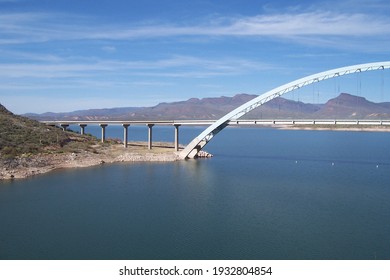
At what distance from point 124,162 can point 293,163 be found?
2207 cm

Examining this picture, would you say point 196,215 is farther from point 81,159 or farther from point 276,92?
point 276,92

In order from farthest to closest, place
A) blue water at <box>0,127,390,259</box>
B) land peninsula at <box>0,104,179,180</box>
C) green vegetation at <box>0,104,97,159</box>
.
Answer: green vegetation at <box>0,104,97,159</box>
land peninsula at <box>0,104,179,180</box>
blue water at <box>0,127,390,259</box>

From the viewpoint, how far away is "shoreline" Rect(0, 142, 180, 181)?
140ft

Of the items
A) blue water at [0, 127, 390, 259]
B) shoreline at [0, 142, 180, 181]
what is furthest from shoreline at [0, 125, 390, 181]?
blue water at [0, 127, 390, 259]

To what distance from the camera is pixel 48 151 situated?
5112 cm

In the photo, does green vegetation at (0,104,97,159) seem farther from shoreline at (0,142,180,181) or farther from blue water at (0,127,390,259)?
blue water at (0,127,390,259)

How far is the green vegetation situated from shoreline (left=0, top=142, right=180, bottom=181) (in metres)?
1.65

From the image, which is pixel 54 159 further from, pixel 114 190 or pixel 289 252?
pixel 289 252

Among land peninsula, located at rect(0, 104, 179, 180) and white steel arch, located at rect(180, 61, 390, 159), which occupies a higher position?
white steel arch, located at rect(180, 61, 390, 159)

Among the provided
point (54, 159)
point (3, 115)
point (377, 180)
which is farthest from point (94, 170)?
point (377, 180)

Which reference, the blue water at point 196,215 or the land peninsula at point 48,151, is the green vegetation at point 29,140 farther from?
the blue water at point 196,215

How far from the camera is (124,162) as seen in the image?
2119 inches

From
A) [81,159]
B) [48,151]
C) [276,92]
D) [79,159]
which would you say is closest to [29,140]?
[48,151]

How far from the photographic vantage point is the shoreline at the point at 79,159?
42.7 meters
